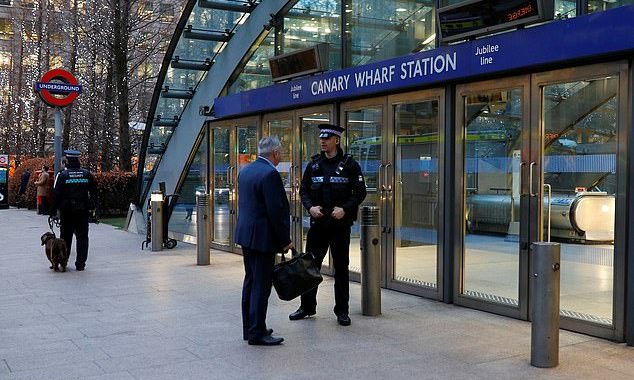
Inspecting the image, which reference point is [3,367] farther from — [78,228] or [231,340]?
[78,228]

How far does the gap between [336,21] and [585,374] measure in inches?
240

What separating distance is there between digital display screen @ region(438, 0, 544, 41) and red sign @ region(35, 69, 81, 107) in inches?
248

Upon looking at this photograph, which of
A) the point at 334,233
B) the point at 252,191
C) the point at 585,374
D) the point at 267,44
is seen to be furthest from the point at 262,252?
the point at 267,44

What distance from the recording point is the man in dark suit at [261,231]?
17.5 feet

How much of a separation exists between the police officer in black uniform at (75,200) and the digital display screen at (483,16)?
5.60 m

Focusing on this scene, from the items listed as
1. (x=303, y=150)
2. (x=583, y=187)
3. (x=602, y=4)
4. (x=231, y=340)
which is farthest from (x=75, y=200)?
(x=602, y=4)

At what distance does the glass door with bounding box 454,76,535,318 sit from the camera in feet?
20.7

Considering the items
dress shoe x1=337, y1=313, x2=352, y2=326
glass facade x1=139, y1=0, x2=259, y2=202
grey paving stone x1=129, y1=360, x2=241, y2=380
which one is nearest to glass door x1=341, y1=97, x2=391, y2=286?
dress shoe x1=337, y1=313, x2=352, y2=326

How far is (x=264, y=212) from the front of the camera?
542 centimetres

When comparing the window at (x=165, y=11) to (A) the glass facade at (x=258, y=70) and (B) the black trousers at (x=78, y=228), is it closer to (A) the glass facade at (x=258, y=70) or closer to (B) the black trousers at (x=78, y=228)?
(A) the glass facade at (x=258, y=70)

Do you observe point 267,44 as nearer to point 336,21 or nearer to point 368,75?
point 336,21

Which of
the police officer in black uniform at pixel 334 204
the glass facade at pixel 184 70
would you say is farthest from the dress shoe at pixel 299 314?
the glass facade at pixel 184 70

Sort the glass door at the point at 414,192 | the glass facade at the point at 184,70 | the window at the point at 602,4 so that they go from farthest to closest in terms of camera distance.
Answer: the glass facade at the point at 184,70, the glass door at the point at 414,192, the window at the point at 602,4

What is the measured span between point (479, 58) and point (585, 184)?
1.55 meters
